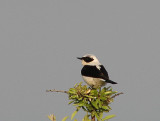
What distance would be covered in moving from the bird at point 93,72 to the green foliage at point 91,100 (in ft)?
2.81

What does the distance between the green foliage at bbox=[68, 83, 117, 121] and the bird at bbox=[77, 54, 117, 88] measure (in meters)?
0.86

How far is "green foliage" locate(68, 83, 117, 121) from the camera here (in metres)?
6.60

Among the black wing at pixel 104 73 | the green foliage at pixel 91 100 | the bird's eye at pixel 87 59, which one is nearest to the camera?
the green foliage at pixel 91 100

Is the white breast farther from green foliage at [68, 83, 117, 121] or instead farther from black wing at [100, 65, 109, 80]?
green foliage at [68, 83, 117, 121]

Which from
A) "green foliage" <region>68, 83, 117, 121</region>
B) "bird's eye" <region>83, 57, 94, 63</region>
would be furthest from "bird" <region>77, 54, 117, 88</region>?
"green foliage" <region>68, 83, 117, 121</region>

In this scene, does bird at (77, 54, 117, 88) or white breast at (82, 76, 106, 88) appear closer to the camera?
bird at (77, 54, 117, 88)

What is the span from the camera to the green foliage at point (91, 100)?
6598 millimetres

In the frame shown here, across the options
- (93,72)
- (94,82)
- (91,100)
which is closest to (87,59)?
(93,72)

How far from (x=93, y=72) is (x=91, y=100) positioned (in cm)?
156

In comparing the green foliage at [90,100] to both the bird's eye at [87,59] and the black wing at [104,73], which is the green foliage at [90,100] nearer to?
the black wing at [104,73]

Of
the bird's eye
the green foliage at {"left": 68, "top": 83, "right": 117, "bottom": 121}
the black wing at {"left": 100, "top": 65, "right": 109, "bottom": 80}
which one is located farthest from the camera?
the bird's eye

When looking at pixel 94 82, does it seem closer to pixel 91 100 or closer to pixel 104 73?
pixel 104 73

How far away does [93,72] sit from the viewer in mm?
8086

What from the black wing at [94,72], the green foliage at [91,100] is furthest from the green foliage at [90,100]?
the black wing at [94,72]
